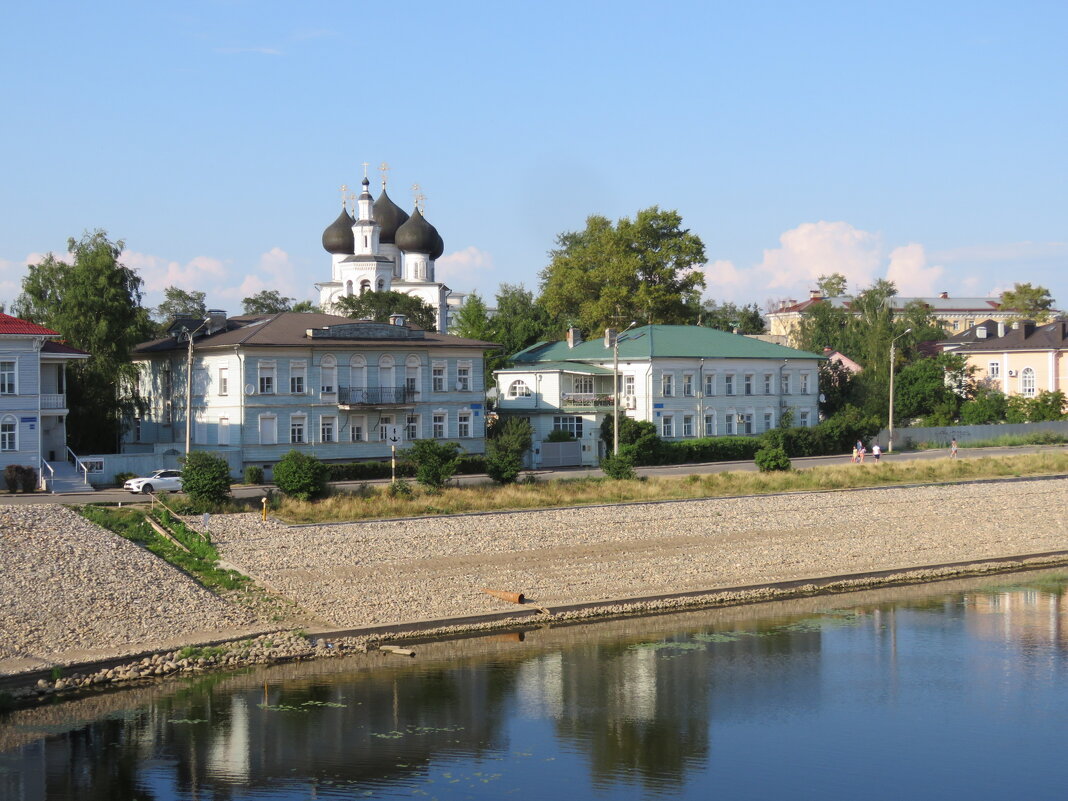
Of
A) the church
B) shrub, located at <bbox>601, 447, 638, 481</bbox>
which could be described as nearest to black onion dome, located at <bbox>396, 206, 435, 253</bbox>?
the church

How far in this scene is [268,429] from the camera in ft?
162

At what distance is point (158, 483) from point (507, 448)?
14537 mm

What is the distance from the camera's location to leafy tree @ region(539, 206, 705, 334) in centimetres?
7656

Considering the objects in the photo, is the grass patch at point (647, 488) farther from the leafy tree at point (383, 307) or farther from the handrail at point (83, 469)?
the leafy tree at point (383, 307)

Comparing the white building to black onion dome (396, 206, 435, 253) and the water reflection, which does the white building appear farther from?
the water reflection

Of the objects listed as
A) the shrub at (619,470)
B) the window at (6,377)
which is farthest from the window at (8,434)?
the shrub at (619,470)

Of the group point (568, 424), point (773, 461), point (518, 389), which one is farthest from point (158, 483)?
point (518, 389)

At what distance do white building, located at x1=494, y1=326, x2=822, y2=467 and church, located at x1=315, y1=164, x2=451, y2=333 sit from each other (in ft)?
58.3

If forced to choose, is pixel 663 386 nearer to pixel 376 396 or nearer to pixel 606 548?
pixel 376 396

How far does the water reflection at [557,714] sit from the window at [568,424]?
27453 millimetres

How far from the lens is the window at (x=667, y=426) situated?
60.3 meters

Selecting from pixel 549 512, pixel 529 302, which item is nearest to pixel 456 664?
pixel 549 512

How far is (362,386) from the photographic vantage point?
169 ft

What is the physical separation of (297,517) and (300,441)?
13483 mm
